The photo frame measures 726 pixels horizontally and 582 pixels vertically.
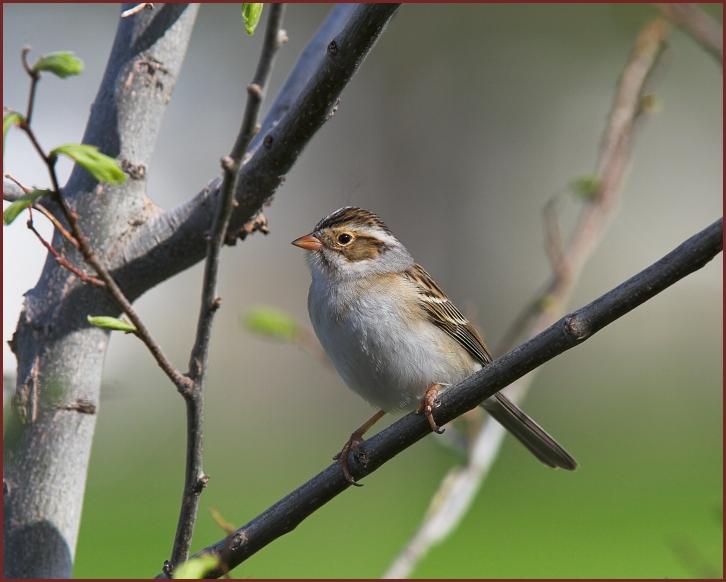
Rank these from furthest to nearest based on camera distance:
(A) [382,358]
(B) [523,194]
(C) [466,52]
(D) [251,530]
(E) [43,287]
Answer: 1. (C) [466,52]
2. (B) [523,194]
3. (A) [382,358]
4. (E) [43,287]
5. (D) [251,530]

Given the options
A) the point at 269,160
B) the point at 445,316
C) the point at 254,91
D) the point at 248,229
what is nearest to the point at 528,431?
the point at 445,316

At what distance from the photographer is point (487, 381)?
179 cm

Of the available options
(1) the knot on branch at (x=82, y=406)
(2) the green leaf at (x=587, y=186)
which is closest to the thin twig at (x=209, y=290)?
(1) the knot on branch at (x=82, y=406)

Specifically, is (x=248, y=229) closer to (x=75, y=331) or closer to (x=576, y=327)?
(x=75, y=331)

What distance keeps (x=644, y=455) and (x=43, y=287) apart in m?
6.54

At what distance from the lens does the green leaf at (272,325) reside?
323 cm

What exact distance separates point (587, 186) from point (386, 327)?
0.80m

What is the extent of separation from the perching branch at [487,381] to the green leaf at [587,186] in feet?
4.54

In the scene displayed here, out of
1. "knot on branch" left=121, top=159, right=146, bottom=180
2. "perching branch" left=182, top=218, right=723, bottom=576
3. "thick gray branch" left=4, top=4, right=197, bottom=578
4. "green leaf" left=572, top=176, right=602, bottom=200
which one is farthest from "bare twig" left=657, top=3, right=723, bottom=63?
"knot on branch" left=121, top=159, right=146, bottom=180

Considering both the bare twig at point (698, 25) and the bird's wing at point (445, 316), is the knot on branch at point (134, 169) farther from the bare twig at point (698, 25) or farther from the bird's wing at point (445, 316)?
the bare twig at point (698, 25)

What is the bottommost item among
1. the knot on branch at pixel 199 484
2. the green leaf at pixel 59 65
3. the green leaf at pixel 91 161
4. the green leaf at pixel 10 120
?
the knot on branch at pixel 199 484

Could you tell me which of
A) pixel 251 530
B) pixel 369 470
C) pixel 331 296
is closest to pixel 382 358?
pixel 331 296

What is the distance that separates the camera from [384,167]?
13711 mm

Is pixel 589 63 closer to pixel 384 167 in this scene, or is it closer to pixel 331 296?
pixel 384 167
